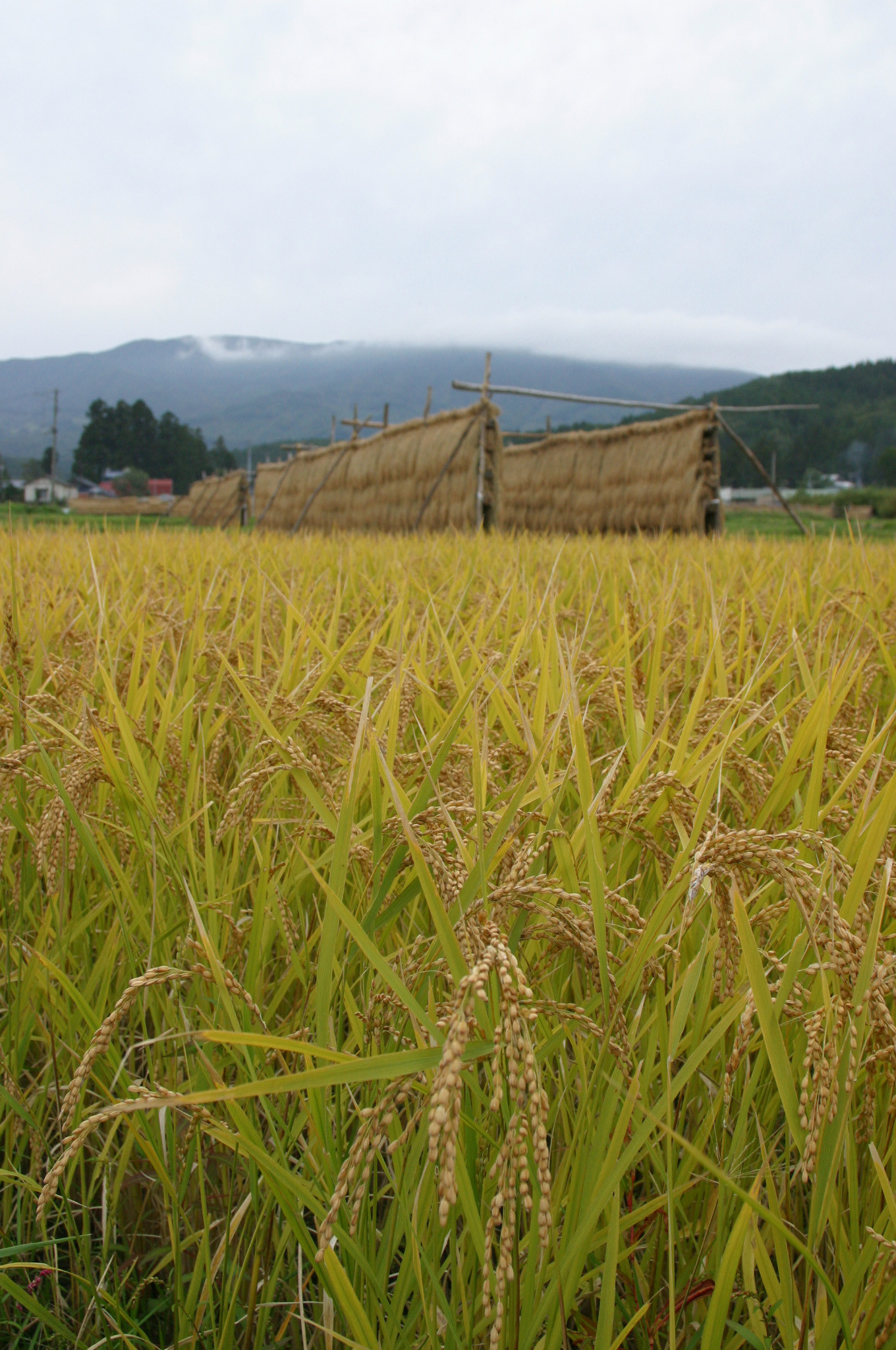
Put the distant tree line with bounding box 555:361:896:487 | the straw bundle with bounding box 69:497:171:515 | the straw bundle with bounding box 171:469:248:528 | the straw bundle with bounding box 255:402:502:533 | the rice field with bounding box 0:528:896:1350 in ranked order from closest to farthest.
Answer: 1. the rice field with bounding box 0:528:896:1350
2. the straw bundle with bounding box 255:402:502:533
3. the straw bundle with bounding box 171:469:248:528
4. the straw bundle with bounding box 69:497:171:515
5. the distant tree line with bounding box 555:361:896:487

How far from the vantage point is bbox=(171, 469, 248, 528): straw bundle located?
30.8 metres

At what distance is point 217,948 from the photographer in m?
1.16

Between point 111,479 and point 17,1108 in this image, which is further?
point 111,479

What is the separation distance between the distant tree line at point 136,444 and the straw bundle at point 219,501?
171 ft

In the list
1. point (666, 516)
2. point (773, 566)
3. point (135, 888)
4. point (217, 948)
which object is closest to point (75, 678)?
point (135, 888)

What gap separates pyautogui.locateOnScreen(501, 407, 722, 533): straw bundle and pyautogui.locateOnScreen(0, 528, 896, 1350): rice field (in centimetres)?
956

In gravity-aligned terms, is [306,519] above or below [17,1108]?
above

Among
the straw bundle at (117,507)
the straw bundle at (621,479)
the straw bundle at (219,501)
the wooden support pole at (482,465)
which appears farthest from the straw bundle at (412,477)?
the straw bundle at (117,507)

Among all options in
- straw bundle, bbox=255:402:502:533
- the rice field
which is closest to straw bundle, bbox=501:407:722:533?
straw bundle, bbox=255:402:502:533

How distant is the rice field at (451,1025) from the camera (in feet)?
2.25

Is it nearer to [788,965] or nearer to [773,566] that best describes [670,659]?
[788,965]

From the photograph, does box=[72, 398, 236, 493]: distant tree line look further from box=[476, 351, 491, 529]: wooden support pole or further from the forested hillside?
box=[476, 351, 491, 529]: wooden support pole

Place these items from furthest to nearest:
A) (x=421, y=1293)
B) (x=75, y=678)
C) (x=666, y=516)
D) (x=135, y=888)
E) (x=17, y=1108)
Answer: (x=666, y=516) → (x=75, y=678) → (x=135, y=888) → (x=17, y=1108) → (x=421, y=1293)

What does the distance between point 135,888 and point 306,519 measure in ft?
Result: 66.1
